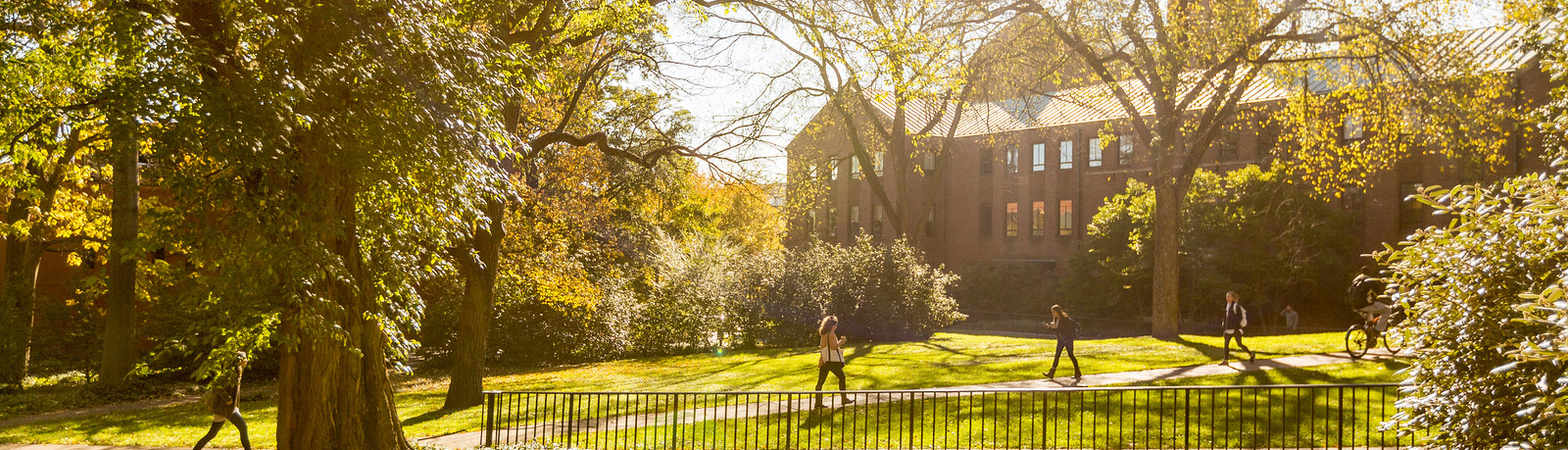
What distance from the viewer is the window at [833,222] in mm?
56562

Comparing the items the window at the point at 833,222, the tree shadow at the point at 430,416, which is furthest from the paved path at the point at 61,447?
the window at the point at 833,222

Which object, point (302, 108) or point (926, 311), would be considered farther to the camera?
point (926, 311)

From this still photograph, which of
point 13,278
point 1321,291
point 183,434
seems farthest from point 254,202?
point 1321,291

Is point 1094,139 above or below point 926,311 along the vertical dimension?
above

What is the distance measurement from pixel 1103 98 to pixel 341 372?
2844 cm

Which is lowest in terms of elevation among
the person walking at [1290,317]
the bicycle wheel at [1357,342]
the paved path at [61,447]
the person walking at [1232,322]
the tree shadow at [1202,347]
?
the paved path at [61,447]

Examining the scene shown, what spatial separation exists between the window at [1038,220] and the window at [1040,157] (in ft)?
5.59

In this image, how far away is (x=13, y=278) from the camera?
23.5 metres

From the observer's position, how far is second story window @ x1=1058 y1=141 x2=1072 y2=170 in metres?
46.2

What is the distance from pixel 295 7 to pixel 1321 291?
35980 mm

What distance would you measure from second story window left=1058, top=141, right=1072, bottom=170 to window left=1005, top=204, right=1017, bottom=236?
3160 millimetres

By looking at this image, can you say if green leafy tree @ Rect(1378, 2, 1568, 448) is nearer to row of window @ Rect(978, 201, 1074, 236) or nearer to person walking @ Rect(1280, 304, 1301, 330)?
person walking @ Rect(1280, 304, 1301, 330)

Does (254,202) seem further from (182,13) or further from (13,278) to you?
(13,278)

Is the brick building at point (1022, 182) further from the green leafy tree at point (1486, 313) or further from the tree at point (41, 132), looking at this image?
the green leafy tree at point (1486, 313)
